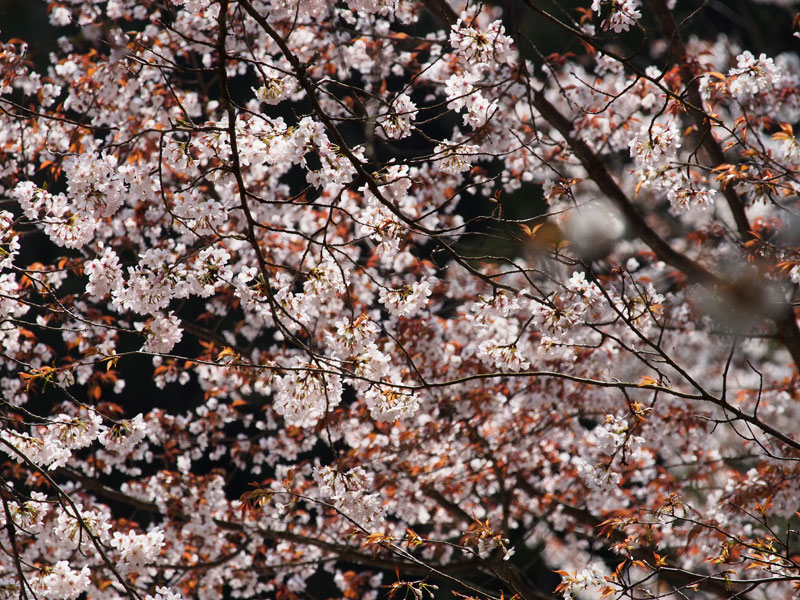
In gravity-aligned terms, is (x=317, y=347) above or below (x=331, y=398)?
above

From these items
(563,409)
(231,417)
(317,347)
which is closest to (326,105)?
(317,347)

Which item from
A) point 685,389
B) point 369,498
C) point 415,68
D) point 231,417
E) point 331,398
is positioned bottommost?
point 369,498

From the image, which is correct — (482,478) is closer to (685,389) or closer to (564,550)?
(685,389)

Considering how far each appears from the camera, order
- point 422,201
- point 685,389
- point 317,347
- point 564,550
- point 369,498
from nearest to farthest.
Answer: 1. point 369,498
2. point 317,347
3. point 422,201
4. point 685,389
5. point 564,550

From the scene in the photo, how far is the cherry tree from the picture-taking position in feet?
8.94

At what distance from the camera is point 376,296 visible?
6.05 meters

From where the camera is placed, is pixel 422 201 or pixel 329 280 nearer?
pixel 329 280

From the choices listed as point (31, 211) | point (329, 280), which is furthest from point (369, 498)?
point (31, 211)

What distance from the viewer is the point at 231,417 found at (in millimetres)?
5195

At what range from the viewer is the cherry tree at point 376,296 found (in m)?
2.72

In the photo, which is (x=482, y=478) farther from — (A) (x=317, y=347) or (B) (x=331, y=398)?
(B) (x=331, y=398)

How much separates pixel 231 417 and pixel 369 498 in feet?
8.92

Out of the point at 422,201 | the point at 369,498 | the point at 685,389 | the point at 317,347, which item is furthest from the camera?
the point at 685,389

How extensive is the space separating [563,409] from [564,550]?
3.56m
